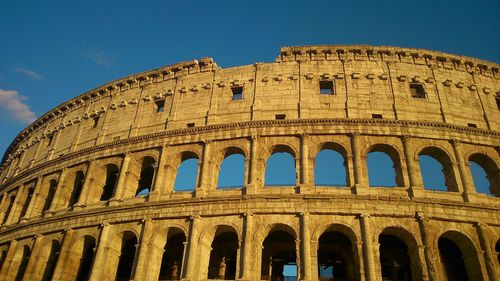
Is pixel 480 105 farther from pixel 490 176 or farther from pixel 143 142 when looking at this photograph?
pixel 143 142

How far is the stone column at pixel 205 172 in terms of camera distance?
17.4m

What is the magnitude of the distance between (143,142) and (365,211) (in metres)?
12.0

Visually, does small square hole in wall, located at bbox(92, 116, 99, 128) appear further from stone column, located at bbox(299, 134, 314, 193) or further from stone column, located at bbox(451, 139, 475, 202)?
stone column, located at bbox(451, 139, 475, 202)

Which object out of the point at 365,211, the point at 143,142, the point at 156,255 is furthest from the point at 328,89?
the point at 156,255

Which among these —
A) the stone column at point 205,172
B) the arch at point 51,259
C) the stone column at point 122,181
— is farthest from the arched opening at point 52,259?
the stone column at point 205,172

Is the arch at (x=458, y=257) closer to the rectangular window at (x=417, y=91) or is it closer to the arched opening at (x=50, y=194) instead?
the rectangular window at (x=417, y=91)

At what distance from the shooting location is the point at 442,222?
51.1ft

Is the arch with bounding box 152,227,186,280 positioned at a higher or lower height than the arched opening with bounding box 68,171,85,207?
lower

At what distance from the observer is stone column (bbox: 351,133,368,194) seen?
53.4 feet

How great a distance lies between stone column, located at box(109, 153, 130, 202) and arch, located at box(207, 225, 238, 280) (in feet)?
17.6

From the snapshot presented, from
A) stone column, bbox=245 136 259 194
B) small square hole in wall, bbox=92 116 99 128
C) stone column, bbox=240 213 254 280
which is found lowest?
stone column, bbox=240 213 254 280

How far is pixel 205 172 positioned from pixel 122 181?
15.5ft

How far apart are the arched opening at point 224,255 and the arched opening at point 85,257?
19.2 ft

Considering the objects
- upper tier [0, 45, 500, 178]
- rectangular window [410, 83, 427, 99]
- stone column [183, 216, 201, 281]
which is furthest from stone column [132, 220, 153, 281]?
rectangular window [410, 83, 427, 99]
